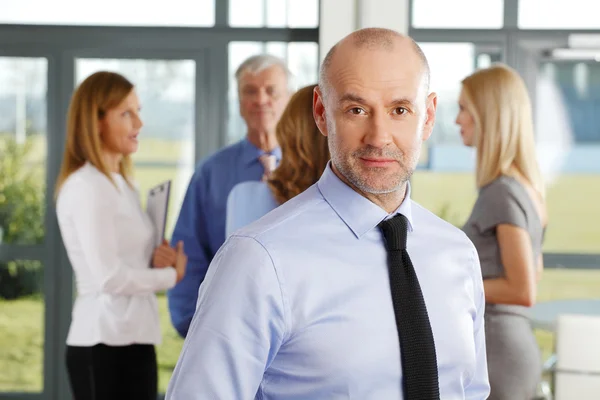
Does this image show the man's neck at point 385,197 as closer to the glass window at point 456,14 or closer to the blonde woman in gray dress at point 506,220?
the blonde woman in gray dress at point 506,220

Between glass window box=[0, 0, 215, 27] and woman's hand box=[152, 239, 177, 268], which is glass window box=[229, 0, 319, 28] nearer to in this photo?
glass window box=[0, 0, 215, 27]

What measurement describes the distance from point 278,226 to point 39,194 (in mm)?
3602

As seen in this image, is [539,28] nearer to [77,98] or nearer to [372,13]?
[372,13]

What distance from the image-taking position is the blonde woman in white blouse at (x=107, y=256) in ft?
8.97

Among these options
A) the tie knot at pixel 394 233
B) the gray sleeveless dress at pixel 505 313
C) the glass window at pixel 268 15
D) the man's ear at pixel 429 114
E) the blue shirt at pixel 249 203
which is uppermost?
the glass window at pixel 268 15

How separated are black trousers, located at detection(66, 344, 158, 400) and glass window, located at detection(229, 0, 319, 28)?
227 centimetres

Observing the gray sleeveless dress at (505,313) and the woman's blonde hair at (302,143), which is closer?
the woman's blonde hair at (302,143)

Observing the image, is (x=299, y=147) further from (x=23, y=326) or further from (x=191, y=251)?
(x=23, y=326)

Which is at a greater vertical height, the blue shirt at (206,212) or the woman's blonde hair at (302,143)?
the woman's blonde hair at (302,143)

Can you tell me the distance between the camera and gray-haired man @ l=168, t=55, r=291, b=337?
119 inches

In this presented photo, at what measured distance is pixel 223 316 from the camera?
1.19 metres

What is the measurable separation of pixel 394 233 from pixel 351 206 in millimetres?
79

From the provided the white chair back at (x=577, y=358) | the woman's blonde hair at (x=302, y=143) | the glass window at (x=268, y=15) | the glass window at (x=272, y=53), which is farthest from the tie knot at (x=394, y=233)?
the glass window at (x=268, y=15)

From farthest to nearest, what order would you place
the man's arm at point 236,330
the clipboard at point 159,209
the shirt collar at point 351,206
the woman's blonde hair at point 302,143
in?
the clipboard at point 159,209
the woman's blonde hair at point 302,143
the shirt collar at point 351,206
the man's arm at point 236,330
